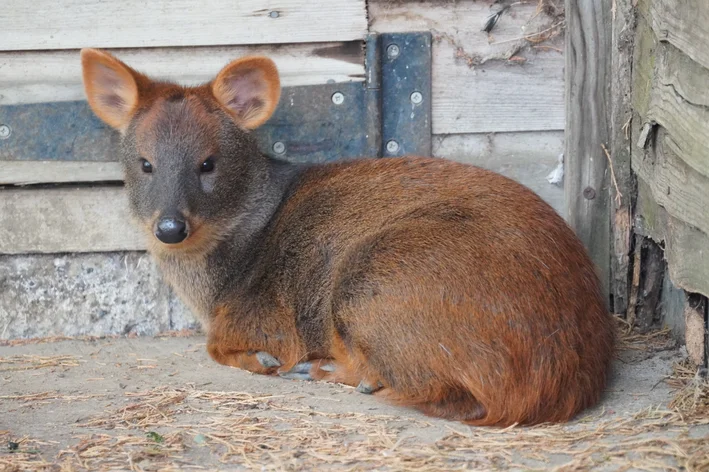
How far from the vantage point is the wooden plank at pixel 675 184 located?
4438 mm

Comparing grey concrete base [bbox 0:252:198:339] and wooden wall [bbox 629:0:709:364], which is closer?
wooden wall [bbox 629:0:709:364]

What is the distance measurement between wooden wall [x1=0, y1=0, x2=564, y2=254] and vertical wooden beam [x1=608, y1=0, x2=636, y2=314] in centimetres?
61

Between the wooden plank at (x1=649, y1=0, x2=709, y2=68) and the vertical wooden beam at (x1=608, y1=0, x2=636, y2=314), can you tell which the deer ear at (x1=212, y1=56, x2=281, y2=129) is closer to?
the vertical wooden beam at (x1=608, y1=0, x2=636, y2=314)

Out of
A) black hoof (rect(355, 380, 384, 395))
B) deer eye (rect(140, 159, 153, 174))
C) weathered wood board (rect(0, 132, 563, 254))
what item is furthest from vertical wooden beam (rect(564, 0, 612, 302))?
deer eye (rect(140, 159, 153, 174))

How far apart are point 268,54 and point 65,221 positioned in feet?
6.00

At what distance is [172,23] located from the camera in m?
6.11

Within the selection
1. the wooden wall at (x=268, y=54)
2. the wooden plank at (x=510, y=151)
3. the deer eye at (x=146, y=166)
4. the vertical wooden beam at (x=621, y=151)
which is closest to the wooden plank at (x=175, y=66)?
the wooden wall at (x=268, y=54)

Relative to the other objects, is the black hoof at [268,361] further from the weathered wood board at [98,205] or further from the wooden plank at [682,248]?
the wooden plank at [682,248]

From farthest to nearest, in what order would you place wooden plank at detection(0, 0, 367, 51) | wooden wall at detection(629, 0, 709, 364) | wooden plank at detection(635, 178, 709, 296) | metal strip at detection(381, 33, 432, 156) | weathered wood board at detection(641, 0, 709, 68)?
metal strip at detection(381, 33, 432, 156), wooden plank at detection(0, 0, 367, 51), wooden plank at detection(635, 178, 709, 296), wooden wall at detection(629, 0, 709, 364), weathered wood board at detection(641, 0, 709, 68)

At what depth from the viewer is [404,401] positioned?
4660mm

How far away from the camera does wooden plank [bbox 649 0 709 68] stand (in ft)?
13.8

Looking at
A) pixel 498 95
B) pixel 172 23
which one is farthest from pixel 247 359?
pixel 498 95

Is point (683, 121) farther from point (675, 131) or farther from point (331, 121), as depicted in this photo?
point (331, 121)

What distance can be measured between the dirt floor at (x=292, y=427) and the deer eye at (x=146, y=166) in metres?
1.23
